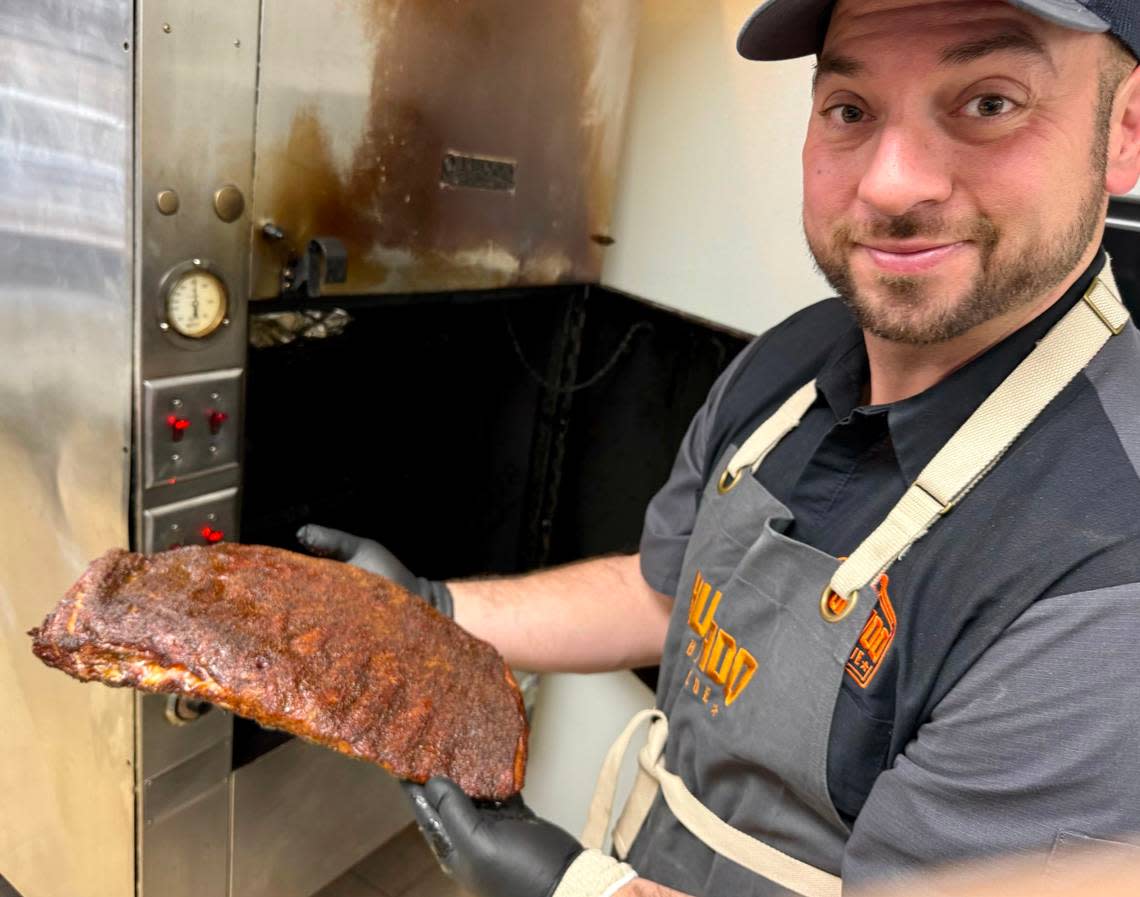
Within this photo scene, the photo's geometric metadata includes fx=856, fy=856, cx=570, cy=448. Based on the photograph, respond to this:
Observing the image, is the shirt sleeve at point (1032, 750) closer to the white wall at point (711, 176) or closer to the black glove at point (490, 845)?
the black glove at point (490, 845)

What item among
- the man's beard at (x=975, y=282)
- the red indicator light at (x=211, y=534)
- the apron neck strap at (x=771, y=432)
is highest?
the man's beard at (x=975, y=282)

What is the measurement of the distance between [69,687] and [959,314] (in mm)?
1384

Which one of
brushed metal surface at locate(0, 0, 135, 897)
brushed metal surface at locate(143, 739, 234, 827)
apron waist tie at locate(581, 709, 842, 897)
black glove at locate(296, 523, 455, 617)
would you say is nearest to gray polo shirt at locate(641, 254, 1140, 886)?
apron waist tie at locate(581, 709, 842, 897)

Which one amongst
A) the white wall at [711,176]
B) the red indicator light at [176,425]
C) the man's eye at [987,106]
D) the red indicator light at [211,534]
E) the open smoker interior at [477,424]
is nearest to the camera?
the man's eye at [987,106]

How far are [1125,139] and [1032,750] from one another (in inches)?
24.7

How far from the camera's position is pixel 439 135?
4.45 feet

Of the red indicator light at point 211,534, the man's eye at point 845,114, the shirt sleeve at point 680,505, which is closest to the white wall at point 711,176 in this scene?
the shirt sleeve at point 680,505

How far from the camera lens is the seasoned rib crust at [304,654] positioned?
1.06m

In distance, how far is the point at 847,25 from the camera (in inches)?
35.0

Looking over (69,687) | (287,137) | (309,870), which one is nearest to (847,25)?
(287,137)

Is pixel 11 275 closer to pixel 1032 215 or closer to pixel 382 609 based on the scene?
pixel 382 609

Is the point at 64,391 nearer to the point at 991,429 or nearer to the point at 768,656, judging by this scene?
the point at 768,656

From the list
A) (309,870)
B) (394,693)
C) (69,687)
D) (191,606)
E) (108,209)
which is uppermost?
(108,209)

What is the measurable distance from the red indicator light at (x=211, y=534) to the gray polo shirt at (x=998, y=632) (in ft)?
2.75
